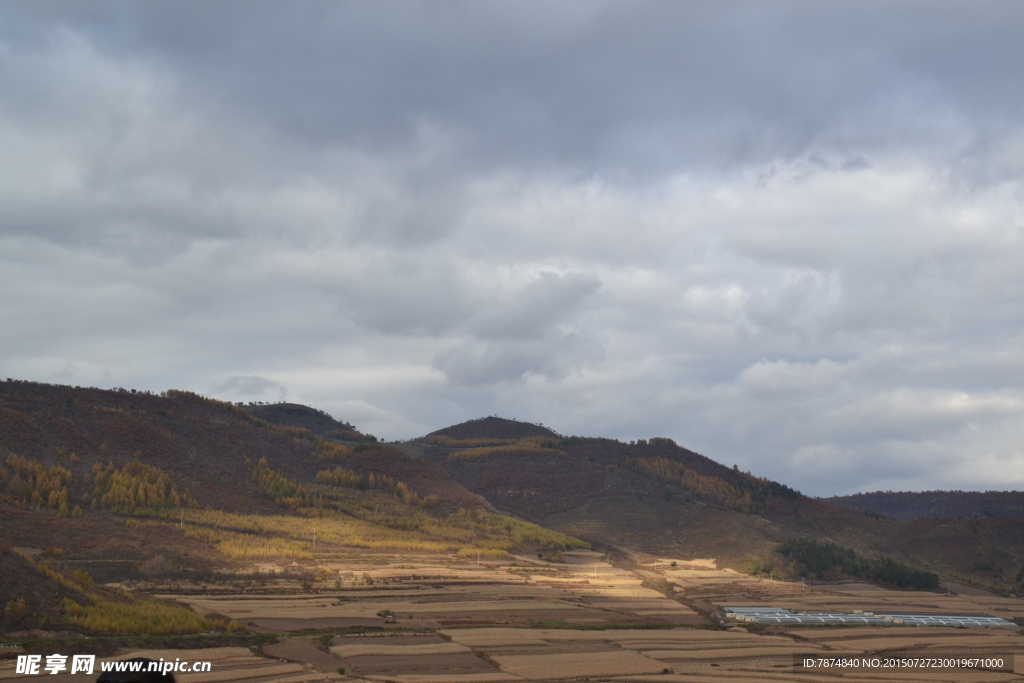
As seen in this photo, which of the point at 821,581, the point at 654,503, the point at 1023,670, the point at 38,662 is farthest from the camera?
the point at 654,503

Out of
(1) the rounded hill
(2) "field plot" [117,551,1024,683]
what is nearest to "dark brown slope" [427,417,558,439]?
(1) the rounded hill

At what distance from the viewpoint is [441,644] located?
27.7m

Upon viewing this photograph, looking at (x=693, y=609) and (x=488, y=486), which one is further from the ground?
(x=488, y=486)

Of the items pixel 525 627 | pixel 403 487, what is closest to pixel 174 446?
pixel 403 487

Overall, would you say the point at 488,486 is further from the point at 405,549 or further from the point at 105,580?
the point at 105,580

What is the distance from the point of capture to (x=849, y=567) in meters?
58.5

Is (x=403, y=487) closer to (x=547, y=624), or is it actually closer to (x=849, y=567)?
(x=849, y=567)

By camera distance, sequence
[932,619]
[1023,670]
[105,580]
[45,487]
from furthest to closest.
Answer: [45,487] < [932,619] < [105,580] < [1023,670]

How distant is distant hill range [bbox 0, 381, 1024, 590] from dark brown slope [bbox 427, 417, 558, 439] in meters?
26.2

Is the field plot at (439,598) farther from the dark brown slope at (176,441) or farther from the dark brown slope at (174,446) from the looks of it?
the dark brown slope at (176,441)

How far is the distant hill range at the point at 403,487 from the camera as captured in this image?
50.8 m

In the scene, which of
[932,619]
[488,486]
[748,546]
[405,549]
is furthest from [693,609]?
[488,486]

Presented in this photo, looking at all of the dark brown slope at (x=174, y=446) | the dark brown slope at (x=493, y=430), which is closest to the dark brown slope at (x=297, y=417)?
the dark brown slope at (x=493, y=430)

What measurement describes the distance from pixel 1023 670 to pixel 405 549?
Answer: 36.9m
